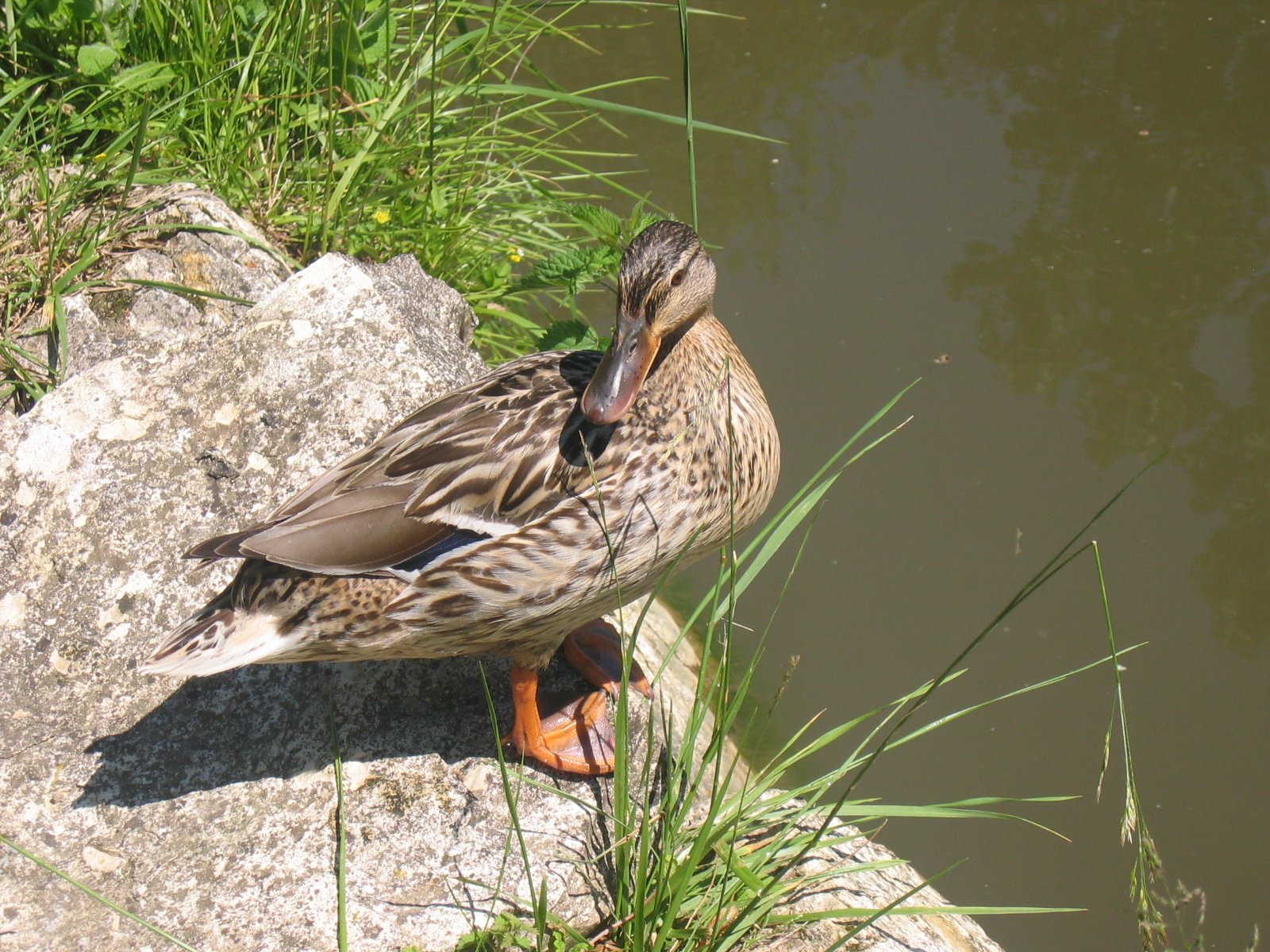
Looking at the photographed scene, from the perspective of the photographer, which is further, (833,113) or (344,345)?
(833,113)

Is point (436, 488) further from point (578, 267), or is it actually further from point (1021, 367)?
point (1021, 367)

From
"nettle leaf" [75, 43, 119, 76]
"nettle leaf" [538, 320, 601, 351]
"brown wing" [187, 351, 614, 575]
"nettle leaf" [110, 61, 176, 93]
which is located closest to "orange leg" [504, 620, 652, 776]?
"brown wing" [187, 351, 614, 575]

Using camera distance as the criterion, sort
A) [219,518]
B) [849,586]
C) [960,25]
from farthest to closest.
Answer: [960,25] < [849,586] < [219,518]

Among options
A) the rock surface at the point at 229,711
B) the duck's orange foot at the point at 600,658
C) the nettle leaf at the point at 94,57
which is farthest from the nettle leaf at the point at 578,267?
the nettle leaf at the point at 94,57

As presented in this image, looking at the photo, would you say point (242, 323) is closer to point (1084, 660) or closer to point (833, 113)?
point (1084, 660)

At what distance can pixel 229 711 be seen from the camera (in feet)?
9.29

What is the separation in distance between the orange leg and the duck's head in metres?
0.72

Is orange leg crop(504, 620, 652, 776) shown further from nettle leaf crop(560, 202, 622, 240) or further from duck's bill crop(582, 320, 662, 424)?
nettle leaf crop(560, 202, 622, 240)

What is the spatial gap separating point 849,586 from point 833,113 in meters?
2.89

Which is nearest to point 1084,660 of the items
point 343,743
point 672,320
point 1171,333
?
point 1171,333

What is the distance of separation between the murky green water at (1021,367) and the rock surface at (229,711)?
98cm

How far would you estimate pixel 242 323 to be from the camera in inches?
134

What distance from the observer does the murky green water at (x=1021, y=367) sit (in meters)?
3.82

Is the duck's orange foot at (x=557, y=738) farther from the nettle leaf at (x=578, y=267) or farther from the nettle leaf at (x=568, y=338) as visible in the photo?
the nettle leaf at (x=578, y=267)
